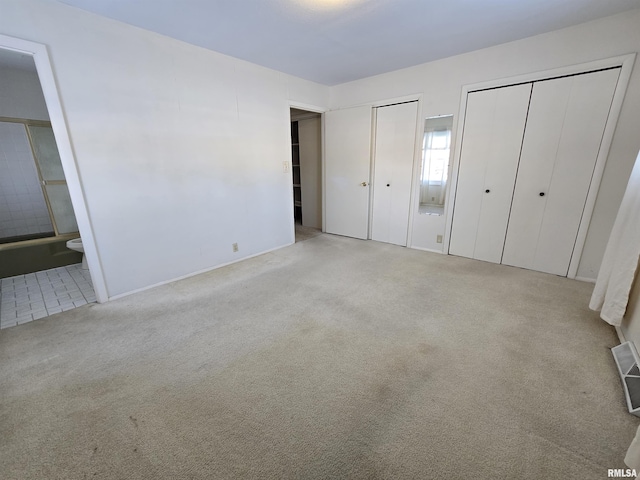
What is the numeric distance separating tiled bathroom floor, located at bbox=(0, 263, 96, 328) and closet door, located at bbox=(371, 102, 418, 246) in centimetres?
391

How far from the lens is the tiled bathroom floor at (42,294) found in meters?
2.41

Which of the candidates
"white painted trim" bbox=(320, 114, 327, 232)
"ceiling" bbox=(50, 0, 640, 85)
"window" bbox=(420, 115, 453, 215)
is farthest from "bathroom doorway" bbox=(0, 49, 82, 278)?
"window" bbox=(420, 115, 453, 215)

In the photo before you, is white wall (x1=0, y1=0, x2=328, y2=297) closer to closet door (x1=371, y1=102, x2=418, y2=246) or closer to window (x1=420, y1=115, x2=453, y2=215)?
closet door (x1=371, y1=102, x2=418, y2=246)

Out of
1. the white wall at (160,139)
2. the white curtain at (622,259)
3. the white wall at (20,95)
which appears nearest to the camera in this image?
the white curtain at (622,259)

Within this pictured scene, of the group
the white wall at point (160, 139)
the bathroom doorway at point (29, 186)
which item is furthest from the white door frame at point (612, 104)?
the bathroom doorway at point (29, 186)

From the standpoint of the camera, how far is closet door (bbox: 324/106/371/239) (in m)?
4.28

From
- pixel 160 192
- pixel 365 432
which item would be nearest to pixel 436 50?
pixel 160 192

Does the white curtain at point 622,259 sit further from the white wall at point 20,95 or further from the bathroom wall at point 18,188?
the bathroom wall at point 18,188

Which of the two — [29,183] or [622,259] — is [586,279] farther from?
[29,183]

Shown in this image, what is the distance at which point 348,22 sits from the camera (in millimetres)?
2393

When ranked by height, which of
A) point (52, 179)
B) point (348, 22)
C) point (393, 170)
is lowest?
point (52, 179)

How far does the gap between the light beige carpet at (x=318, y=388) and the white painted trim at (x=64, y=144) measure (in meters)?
0.41

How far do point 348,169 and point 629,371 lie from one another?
151 inches

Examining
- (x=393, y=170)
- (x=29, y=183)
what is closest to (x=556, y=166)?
(x=393, y=170)
